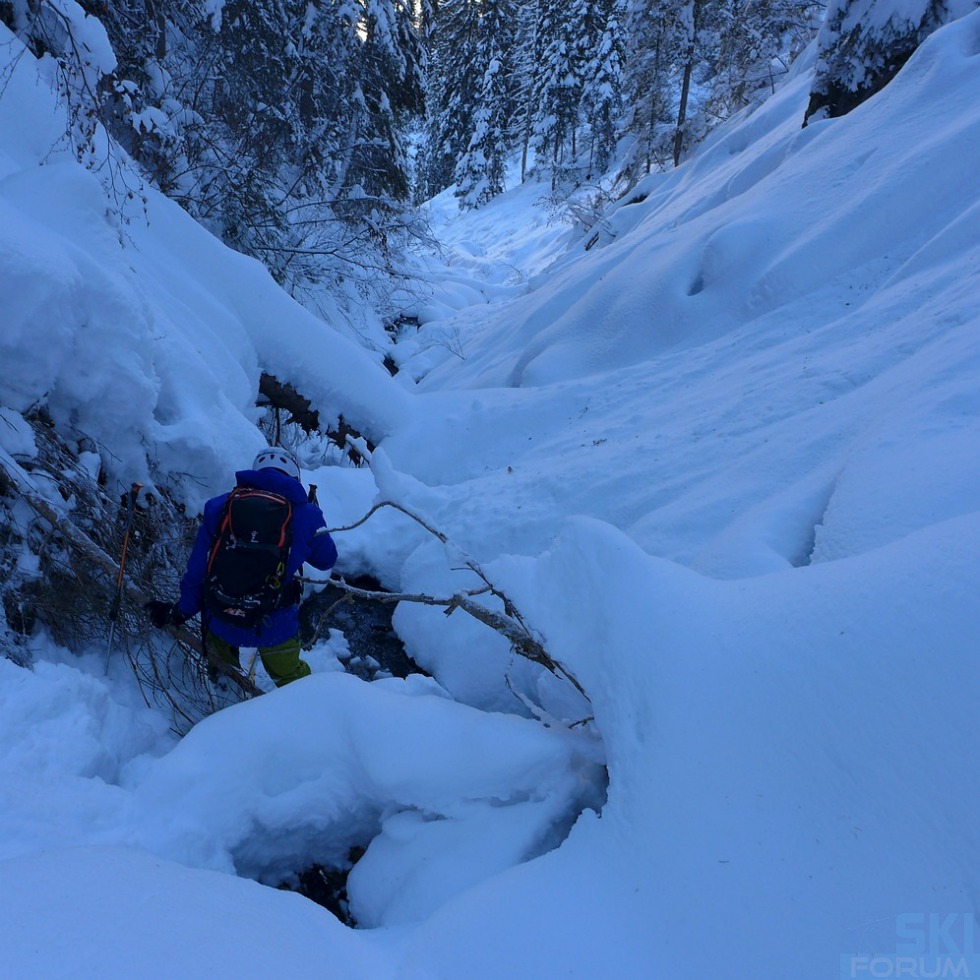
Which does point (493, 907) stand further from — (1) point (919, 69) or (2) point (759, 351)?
(1) point (919, 69)

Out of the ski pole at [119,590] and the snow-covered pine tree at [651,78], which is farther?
the snow-covered pine tree at [651,78]

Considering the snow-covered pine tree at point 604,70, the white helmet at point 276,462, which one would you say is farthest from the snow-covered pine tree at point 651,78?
the white helmet at point 276,462

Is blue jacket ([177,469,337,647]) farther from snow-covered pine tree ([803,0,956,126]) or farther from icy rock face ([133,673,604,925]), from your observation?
snow-covered pine tree ([803,0,956,126])

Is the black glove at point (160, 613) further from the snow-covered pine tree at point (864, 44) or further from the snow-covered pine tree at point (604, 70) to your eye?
the snow-covered pine tree at point (604, 70)

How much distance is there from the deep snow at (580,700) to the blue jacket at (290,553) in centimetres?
53

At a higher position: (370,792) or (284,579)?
(284,579)

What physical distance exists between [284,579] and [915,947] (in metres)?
2.76

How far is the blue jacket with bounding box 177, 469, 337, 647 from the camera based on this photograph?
10.3ft

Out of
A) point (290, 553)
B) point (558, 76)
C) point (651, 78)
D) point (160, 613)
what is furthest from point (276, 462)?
point (558, 76)

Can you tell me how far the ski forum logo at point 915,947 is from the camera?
1327 millimetres

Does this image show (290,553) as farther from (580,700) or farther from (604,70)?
(604,70)

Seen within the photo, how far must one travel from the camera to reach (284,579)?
3.21 m

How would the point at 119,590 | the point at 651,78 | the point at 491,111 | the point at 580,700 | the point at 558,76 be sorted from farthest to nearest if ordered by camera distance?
the point at 491,111 < the point at 558,76 < the point at 651,78 < the point at 119,590 < the point at 580,700

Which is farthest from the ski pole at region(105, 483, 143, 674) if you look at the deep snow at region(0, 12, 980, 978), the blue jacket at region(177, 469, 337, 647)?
the blue jacket at region(177, 469, 337, 647)
